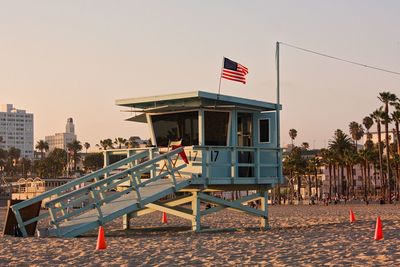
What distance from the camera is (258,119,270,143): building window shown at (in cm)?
2475

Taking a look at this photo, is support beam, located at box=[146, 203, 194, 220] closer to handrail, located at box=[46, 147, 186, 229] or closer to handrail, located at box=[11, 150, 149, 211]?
handrail, located at box=[46, 147, 186, 229]

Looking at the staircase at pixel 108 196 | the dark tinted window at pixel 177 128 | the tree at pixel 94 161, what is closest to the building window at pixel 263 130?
the dark tinted window at pixel 177 128

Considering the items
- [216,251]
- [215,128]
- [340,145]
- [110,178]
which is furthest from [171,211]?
[340,145]

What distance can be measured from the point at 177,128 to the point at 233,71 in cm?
318

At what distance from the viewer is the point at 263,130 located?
2477cm

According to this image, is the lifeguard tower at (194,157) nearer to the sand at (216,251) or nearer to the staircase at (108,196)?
the staircase at (108,196)

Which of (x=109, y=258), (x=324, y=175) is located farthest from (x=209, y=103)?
(x=324, y=175)

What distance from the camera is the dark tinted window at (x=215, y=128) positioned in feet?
76.9

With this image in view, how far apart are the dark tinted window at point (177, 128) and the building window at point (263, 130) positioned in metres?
2.49

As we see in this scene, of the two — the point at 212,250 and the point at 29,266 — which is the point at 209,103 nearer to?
the point at 212,250

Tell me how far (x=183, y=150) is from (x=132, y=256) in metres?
7.05

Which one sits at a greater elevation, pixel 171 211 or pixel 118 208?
pixel 118 208

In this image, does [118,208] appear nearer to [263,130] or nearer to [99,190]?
[99,190]

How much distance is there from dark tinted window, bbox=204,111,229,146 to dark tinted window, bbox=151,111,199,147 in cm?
33
